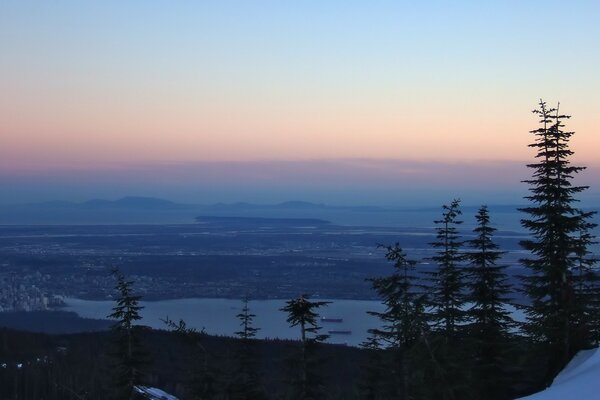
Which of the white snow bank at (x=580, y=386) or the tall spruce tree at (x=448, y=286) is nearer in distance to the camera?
the white snow bank at (x=580, y=386)

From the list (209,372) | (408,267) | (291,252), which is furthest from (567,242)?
(291,252)

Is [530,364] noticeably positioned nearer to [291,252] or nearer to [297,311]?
[297,311]

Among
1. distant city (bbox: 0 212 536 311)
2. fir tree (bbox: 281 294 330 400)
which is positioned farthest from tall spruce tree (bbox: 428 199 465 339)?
distant city (bbox: 0 212 536 311)

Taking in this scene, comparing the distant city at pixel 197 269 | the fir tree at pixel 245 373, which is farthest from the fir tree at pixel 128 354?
the distant city at pixel 197 269

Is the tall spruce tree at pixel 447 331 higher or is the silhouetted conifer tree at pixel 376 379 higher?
the tall spruce tree at pixel 447 331

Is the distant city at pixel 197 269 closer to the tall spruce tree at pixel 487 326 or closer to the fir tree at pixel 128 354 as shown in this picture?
the fir tree at pixel 128 354

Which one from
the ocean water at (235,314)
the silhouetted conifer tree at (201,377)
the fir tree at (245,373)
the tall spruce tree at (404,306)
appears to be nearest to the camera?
the tall spruce tree at (404,306)

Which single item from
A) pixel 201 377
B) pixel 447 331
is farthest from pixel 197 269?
pixel 447 331

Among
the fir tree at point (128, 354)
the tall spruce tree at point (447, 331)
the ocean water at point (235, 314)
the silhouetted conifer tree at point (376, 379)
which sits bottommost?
the ocean water at point (235, 314)
